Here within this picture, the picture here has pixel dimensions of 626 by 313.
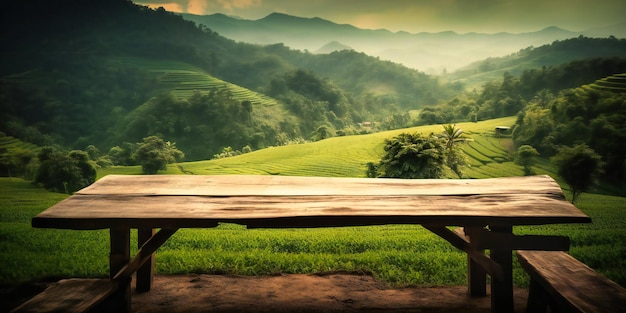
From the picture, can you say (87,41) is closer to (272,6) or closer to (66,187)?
(272,6)

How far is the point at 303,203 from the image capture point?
94.7 inches

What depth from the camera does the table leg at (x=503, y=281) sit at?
251 cm

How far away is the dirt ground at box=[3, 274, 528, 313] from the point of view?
3.19m

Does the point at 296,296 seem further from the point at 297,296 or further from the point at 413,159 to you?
the point at 413,159

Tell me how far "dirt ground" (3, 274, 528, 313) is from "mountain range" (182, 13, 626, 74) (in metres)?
11.0

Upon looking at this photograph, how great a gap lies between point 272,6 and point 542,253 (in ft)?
37.5

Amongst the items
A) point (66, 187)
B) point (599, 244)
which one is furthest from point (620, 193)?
point (66, 187)

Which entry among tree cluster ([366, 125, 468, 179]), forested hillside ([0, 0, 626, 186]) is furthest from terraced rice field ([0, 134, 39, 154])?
tree cluster ([366, 125, 468, 179])

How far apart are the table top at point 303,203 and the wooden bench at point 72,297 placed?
0.34 metres

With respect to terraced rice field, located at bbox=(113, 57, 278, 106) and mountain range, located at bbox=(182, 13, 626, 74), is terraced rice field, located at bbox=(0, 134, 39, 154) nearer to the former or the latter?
mountain range, located at bbox=(182, 13, 626, 74)

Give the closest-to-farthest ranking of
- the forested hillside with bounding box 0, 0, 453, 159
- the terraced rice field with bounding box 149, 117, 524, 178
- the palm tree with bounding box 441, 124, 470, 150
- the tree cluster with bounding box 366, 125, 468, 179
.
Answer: the tree cluster with bounding box 366, 125, 468, 179 < the palm tree with bounding box 441, 124, 470, 150 < the terraced rice field with bounding box 149, 117, 524, 178 < the forested hillside with bounding box 0, 0, 453, 159

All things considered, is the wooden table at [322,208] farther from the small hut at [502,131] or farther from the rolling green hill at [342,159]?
the small hut at [502,131]

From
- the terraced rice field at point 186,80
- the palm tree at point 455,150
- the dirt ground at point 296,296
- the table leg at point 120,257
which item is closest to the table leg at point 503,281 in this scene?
→ the dirt ground at point 296,296

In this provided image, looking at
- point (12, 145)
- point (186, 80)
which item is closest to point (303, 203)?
point (12, 145)
